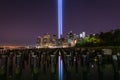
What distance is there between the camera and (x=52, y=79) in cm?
1720

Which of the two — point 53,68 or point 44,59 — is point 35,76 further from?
point 44,59

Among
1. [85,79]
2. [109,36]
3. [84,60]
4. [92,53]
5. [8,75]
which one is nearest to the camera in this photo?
[85,79]

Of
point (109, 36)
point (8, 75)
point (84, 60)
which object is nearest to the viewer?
point (8, 75)

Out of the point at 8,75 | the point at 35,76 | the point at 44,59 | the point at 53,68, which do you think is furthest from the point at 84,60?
the point at 44,59

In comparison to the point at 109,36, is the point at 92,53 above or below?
below

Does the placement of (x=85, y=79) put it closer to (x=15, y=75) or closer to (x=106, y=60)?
(x=15, y=75)

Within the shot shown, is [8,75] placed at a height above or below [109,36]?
below

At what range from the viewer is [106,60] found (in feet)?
96.0

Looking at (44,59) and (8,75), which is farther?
(44,59)

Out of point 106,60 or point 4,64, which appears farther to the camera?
point 106,60

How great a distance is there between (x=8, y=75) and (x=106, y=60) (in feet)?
44.3

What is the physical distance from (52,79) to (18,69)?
2547 mm

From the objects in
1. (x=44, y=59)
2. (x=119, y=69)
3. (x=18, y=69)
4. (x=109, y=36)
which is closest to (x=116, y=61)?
(x=119, y=69)

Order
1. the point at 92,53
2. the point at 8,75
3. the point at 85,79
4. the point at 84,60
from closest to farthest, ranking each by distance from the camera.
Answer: the point at 85,79, the point at 8,75, the point at 84,60, the point at 92,53
